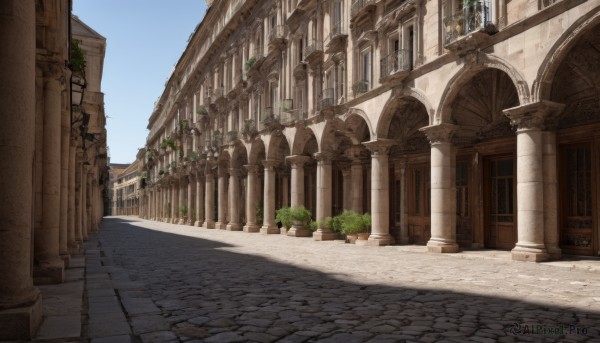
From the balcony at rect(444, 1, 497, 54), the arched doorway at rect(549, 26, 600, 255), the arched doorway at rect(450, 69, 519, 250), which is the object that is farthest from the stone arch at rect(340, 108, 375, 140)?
the arched doorway at rect(549, 26, 600, 255)

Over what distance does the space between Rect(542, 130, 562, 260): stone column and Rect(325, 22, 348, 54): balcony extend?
1050cm

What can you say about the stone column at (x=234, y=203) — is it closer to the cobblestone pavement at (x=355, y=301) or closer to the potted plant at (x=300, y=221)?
the potted plant at (x=300, y=221)

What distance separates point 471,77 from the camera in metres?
14.5

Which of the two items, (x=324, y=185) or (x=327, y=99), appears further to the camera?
(x=324, y=185)

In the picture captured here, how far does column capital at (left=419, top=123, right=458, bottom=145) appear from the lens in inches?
595

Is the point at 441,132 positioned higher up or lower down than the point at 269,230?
higher up

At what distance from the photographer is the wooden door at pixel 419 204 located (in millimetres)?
19703

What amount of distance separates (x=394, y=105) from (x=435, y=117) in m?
2.52

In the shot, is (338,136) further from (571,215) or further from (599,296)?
(599,296)

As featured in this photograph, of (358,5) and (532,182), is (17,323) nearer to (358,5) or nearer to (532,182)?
(532,182)

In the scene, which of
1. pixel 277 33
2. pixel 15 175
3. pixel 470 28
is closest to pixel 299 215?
pixel 277 33

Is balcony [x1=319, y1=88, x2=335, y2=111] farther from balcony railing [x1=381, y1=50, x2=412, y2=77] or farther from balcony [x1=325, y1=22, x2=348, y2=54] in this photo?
balcony railing [x1=381, y1=50, x2=412, y2=77]

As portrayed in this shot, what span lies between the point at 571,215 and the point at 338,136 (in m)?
10.8

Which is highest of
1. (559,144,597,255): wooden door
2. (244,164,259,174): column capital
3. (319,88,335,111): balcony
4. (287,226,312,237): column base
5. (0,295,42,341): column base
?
(319,88,335,111): balcony
